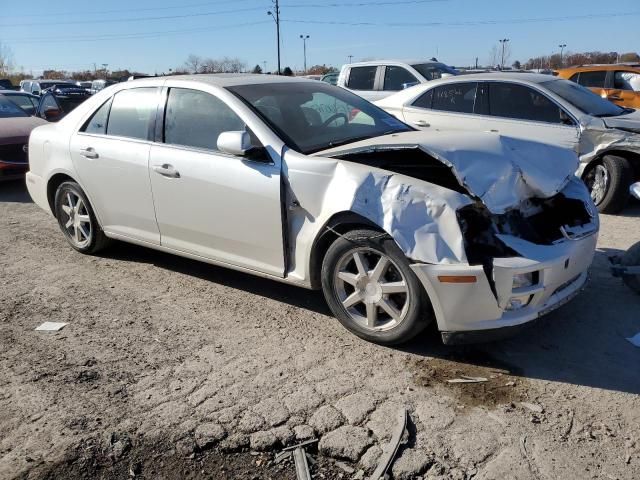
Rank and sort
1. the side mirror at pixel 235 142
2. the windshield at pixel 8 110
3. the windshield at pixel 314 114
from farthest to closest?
1. the windshield at pixel 8 110
2. the windshield at pixel 314 114
3. the side mirror at pixel 235 142

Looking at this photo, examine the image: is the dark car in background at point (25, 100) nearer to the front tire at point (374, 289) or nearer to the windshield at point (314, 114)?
the windshield at point (314, 114)

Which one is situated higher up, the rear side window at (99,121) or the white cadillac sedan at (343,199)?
the rear side window at (99,121)

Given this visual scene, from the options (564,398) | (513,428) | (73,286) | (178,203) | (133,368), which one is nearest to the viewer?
(513,428)

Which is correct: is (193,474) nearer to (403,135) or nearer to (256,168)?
(256,168)

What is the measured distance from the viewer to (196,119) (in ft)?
15.0

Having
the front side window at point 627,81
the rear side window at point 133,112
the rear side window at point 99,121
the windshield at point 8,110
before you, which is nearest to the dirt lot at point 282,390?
the rear side window at point 133,112

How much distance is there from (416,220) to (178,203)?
6.67 feet

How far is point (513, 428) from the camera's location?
9.57 feet

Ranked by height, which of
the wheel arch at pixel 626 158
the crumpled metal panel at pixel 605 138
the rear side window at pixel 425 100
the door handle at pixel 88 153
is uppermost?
the rear side window at pixel 425 100

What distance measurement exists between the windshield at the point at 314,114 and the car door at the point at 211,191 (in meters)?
0.23

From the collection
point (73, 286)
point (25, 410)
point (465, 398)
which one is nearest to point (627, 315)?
point (465, 398)

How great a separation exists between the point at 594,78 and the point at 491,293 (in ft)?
36.5

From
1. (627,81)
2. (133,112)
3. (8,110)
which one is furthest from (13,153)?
(627,81)

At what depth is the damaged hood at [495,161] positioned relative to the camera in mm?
3475
